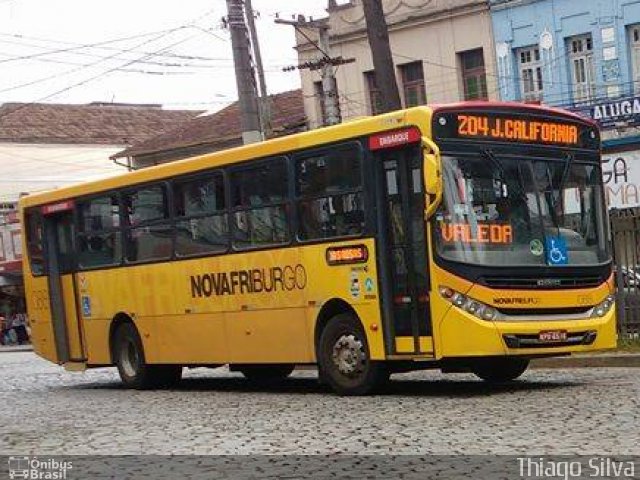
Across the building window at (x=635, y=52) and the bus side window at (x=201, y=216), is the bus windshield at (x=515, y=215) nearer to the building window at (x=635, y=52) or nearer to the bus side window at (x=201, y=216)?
the bus side window at (x=201, y=216)

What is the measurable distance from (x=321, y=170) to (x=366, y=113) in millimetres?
21035

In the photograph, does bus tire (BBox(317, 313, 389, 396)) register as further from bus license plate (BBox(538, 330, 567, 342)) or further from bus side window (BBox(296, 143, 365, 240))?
bus license plate (BBox(538, 330, 567, 342))

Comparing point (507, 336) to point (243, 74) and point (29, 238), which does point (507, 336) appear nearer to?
point (29, 238)

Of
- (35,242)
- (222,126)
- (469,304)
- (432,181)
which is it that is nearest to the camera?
(432,181)

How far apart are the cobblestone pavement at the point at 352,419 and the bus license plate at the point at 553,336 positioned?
581 mm

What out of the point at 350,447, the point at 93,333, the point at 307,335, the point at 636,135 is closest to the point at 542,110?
the point at 307,335

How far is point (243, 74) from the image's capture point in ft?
68.1

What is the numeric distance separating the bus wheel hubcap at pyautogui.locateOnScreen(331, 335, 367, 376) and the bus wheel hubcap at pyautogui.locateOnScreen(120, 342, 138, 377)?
4738 millimetres

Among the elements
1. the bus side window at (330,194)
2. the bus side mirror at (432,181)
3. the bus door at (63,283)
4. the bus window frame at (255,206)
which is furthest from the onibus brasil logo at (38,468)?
the bus door at (63,283)

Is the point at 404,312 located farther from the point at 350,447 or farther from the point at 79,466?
the point at 79,466

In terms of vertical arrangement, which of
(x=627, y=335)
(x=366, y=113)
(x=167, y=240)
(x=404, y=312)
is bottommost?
(x=627, y=335)

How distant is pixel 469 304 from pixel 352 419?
1931 mm

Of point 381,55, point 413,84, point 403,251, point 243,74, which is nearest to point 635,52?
point 413,84

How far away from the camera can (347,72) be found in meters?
34.2
